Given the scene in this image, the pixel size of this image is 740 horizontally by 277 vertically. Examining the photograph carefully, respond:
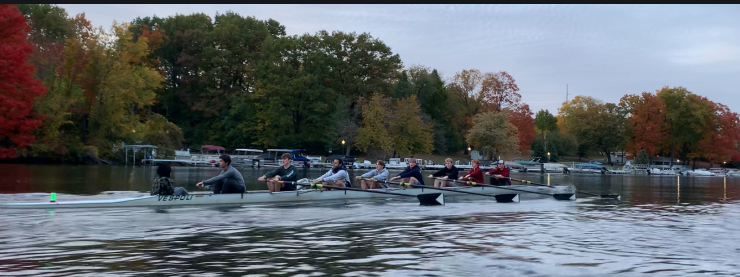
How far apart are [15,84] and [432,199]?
33225 mm

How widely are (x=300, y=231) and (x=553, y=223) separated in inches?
256

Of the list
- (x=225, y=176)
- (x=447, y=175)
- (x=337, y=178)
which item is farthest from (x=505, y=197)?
(x=225, y=176)

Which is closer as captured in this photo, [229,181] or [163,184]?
[163,184]

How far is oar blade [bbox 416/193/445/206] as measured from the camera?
68.4 feet

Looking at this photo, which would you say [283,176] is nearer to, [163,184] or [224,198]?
[224,198]

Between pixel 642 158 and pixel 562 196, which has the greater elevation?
pixel 642 158

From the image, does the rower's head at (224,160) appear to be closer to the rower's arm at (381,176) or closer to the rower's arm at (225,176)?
the rower's arm at (225,176)

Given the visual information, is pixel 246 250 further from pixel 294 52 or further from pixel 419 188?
pixel 294 52

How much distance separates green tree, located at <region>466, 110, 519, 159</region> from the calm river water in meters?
59.2

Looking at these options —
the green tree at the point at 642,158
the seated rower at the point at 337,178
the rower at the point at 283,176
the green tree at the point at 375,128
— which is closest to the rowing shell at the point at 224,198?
the seated rower at the point at 337,178

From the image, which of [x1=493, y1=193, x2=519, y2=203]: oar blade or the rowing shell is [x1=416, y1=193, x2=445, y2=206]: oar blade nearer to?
the rowing shell

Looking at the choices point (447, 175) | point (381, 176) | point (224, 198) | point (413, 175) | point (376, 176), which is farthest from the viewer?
point (447, 175)

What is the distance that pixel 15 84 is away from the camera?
139 ft

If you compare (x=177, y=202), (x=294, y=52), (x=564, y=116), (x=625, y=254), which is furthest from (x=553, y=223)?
(x=564, y=116)
